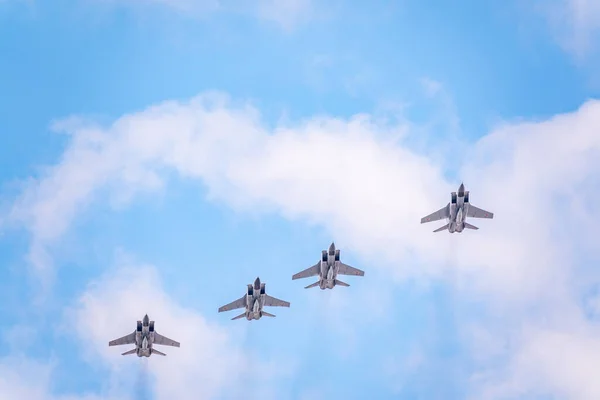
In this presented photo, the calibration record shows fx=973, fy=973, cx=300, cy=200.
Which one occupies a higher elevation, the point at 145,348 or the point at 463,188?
the point at 463,188

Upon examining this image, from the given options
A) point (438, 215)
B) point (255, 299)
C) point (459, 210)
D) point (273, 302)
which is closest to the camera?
point (459, 210)

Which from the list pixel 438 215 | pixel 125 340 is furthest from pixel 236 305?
pixel 438 215

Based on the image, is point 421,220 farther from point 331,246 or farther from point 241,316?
point 241,316

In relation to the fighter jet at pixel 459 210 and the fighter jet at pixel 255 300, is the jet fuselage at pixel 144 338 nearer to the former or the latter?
the fighter jet at pixel 255 300

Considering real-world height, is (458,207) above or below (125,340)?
above

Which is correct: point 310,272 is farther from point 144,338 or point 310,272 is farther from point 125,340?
point 125,340

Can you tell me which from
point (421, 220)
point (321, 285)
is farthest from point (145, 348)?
point (421, 220)

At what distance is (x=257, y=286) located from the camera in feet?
475

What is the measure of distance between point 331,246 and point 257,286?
1262 centimetres

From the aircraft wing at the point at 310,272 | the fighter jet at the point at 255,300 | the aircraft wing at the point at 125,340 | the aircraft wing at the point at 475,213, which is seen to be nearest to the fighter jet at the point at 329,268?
A: the aircraft wing at the point at 310,272

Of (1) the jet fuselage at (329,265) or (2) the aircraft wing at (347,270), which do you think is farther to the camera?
(2) the aircraft wing at (347,270)

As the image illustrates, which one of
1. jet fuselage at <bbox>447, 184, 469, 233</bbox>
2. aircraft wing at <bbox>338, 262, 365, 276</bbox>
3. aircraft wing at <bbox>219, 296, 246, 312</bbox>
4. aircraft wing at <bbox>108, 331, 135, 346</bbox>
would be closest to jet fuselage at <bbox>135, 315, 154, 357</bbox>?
aircraft wing at <bbox>108, 331, 135, 346</bbox>

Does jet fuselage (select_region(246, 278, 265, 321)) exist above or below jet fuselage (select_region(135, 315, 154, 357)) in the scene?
above

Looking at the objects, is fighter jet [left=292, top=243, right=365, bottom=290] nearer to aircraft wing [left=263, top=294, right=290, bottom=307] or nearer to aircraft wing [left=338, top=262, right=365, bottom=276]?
aircraft wing [left=338, top=262, right=365, bottom=276]
